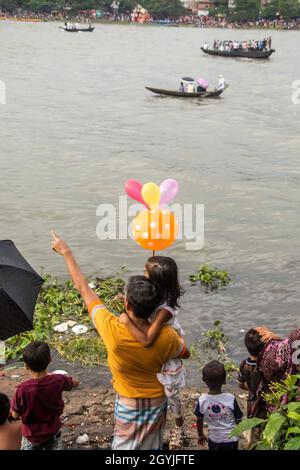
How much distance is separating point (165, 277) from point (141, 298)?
0.65 meters


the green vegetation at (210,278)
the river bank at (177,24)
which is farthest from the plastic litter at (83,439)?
the river bank at (177,24)

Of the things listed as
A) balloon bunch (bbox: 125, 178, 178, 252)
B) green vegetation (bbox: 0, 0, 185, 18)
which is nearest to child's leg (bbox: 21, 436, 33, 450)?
balloon bunch (bbox: 125, 178, 178, 252)

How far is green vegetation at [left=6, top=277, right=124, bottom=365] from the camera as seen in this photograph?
22.8ft

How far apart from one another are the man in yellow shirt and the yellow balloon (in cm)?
200

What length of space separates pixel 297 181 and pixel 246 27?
106462mm

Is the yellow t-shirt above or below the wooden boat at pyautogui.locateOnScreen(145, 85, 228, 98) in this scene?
→ above

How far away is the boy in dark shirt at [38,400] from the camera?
3.83m

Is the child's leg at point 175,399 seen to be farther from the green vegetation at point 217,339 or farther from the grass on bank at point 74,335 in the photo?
the green vegetation at point 217,339

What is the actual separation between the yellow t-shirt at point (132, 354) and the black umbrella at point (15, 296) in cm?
138

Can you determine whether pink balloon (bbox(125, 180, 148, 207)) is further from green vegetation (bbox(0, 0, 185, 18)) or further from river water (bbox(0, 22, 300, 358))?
green vegetation (bbox(0, 0, 185, 18))

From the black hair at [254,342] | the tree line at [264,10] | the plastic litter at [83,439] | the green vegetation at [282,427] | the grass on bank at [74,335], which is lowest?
the grass on bank at [74,335]

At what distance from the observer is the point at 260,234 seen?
12.4 meters
